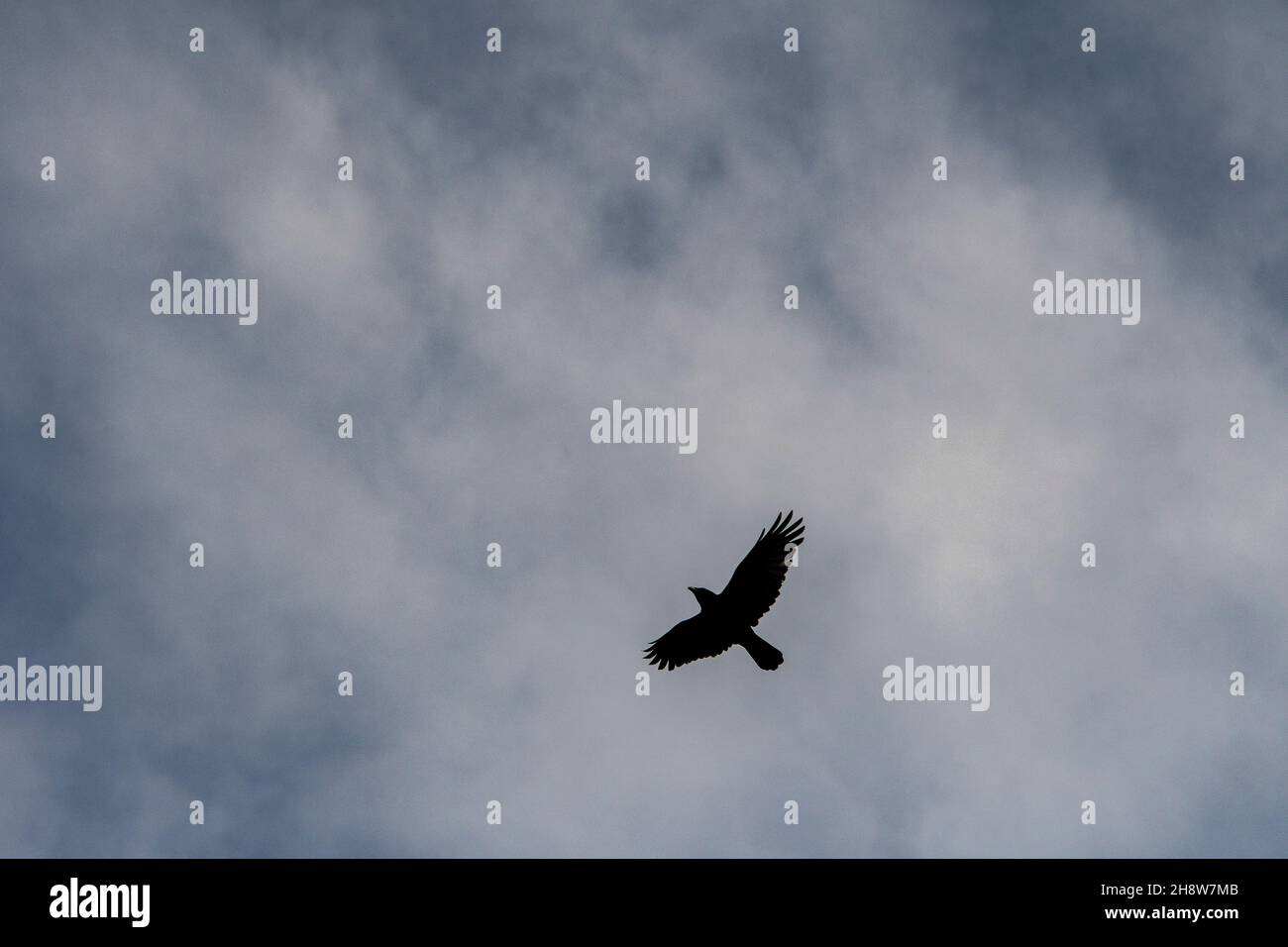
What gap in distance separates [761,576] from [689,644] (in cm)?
173

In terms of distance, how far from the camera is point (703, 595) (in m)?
16.4

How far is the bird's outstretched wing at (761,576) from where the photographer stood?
51.8 feet

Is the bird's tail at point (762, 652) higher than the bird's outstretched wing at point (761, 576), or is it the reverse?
the bird's outstretched wing at point (761, 576)

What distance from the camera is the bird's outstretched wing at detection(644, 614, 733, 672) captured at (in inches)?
645

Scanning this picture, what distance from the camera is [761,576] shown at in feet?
52.4

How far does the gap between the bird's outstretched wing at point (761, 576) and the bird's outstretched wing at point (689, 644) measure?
0.47m

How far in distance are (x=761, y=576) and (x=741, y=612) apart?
2.31 feet

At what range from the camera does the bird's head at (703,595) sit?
16.3 m

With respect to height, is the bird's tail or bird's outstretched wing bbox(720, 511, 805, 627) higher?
bird's outstretched wing bbox(720, 511, 805, 627)
